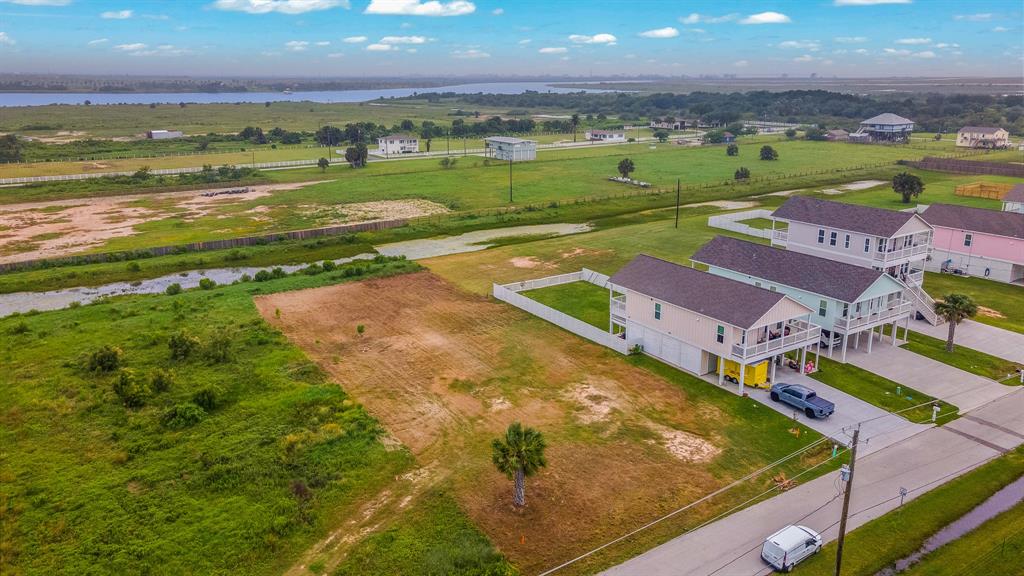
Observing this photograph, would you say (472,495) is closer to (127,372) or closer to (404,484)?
(404,484)

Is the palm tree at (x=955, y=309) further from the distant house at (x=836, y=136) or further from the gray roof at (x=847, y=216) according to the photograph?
the distant house at (x=836, y=136)

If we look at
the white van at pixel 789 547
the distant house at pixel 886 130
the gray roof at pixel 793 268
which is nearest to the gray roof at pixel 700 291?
the gray roof at pixel 793 268

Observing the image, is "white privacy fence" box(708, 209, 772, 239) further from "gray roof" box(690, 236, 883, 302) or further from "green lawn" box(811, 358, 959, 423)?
"green lawn" box(811, 358, 959, 423)

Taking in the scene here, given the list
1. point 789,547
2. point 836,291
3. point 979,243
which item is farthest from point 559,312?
point 979,243

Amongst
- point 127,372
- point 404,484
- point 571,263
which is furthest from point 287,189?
point 404,484

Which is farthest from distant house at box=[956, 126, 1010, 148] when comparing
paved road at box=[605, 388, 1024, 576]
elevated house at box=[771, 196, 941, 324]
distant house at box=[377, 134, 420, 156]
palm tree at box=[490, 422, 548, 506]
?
palm tree at box=[490, 422, 548, 506]

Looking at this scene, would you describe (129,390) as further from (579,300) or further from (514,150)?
(514,150)

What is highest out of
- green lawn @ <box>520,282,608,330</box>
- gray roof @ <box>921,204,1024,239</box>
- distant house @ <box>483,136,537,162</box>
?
distant house @ <box>483,136,537,162</box>
